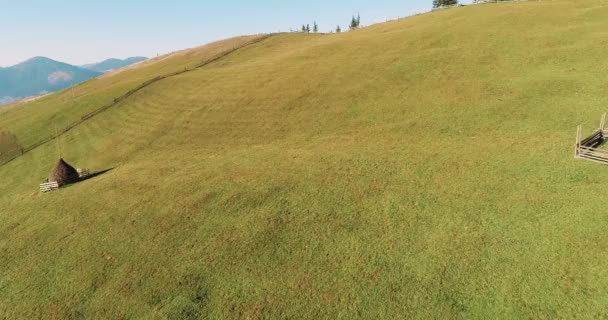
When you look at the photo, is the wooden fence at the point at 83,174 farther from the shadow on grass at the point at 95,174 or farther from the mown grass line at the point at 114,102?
the mown grass line at the point at 114,102

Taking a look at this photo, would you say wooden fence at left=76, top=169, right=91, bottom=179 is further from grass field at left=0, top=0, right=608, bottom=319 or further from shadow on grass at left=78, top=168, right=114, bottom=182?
grass field at left=0, top=0, right=608, bottom=319

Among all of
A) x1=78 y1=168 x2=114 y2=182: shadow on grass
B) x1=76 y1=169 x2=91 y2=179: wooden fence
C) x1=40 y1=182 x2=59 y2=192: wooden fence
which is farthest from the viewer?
x1=76 y1=169 x2=91 y2=179: wooden fence

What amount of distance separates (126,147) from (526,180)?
4674 cm

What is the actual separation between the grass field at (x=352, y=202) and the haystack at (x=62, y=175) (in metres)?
2.26

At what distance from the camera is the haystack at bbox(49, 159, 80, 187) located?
38.5 metres

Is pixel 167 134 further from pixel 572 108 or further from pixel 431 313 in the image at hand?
pixel 572 108

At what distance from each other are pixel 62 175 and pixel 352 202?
1267 inches

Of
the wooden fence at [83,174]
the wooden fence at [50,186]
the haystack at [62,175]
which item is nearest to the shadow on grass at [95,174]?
the wooden fence at [83,174]

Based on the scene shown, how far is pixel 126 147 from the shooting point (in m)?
49.2

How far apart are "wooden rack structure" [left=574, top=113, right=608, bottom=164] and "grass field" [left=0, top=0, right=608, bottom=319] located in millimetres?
895

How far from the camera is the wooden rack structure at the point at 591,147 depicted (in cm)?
2441

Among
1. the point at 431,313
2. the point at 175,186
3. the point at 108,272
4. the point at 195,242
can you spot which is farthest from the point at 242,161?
the point at 431,313

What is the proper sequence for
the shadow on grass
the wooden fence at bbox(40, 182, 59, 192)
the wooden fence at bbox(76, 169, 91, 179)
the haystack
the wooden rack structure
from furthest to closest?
the wooden fence at bbox(76, 169, 91, 179) < the shadow on grass < the haystack < the wooden fence at bbox(40, 182, 59, 192) < the wooden rack structure

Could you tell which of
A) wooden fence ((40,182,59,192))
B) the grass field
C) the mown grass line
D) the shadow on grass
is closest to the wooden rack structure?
the grass field
